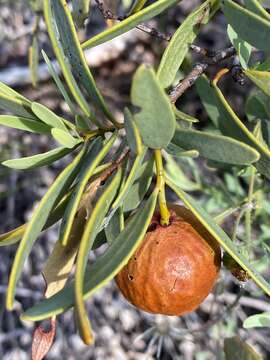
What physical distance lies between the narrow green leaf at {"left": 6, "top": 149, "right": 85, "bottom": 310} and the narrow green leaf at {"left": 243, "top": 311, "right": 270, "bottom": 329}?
537 mm

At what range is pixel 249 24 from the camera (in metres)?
0.92

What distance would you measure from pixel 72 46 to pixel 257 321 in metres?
0.74

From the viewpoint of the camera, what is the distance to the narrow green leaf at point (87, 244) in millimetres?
769

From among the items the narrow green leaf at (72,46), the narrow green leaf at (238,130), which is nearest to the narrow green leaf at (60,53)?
the narrow green leaf at (72,46)

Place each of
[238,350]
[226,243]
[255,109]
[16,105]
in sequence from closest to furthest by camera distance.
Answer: [226,243], [16,105], [238,350], [255,109]

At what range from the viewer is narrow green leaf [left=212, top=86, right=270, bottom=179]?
99 centimetres

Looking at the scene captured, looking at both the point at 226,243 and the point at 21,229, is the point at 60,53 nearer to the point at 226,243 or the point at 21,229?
the point at 21,229

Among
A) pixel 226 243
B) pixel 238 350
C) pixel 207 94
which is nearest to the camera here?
pixel 226 243

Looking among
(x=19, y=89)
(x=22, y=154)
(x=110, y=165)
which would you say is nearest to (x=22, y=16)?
(x=19, y=89)

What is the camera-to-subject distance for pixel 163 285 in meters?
1.00

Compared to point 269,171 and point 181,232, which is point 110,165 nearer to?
point 181,232

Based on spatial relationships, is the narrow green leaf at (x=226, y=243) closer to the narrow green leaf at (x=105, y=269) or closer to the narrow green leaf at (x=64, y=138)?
the narrow green leaf at (x=105, y=269)

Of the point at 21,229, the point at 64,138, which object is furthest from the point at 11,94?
the point at 21,229

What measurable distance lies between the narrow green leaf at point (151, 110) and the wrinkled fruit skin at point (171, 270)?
19 cm
